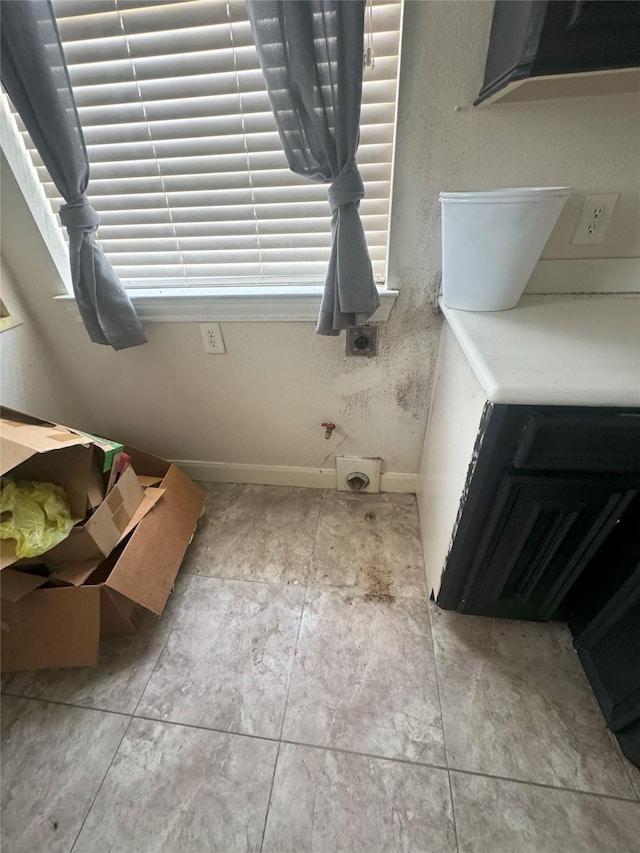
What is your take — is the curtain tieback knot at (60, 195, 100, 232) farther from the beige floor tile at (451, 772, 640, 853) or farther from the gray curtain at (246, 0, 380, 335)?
the beige floor tile at (451, 772, 640, 853)

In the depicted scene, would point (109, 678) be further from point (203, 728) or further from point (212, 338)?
point (212, 338)

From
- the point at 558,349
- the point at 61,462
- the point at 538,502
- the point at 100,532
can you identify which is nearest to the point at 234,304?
the point at 61,462

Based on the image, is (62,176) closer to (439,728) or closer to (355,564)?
(355,564)

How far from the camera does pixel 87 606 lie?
1.01 metres

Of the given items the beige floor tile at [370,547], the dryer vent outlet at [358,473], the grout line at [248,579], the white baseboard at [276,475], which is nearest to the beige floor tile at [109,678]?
the grout line at [248,579]

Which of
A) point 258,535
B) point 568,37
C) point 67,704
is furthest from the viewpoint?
point 258,535

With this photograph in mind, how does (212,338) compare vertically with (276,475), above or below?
above

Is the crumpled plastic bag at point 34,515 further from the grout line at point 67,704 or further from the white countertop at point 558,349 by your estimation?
the white countertop at point 558,349

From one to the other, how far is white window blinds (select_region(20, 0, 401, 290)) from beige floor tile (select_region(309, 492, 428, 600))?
0.91m

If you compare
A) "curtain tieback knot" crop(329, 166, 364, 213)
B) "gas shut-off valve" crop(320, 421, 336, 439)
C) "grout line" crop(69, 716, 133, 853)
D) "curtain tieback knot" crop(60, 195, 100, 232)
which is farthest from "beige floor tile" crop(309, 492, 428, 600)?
"curtain tieback knot" crop(60, 195, 100, 232)

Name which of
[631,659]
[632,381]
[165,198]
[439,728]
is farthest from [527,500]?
[165,198]

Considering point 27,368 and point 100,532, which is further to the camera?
point 27,368

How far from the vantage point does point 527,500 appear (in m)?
0.77

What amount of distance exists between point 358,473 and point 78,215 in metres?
1.28
